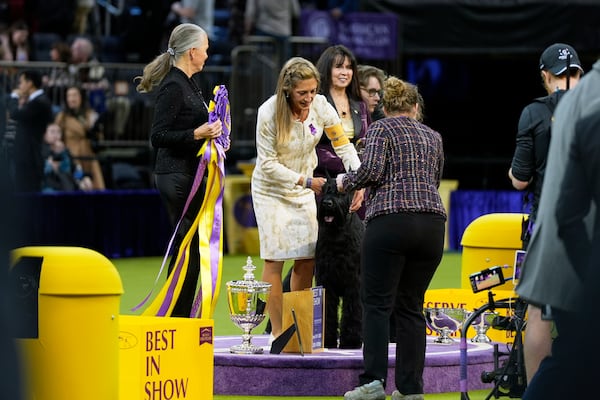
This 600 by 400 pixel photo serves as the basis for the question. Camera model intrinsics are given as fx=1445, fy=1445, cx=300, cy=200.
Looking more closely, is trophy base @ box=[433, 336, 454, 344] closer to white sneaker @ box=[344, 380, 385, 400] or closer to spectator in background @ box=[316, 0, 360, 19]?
white sneaker @ box=[344, 380, 385, 400]

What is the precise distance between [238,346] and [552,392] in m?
4.31

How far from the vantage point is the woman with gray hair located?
25.4ft

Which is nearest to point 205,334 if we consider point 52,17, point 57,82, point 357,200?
point 357,200

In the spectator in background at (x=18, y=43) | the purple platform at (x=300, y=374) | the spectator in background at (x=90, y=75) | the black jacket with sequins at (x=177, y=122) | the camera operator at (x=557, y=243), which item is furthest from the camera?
the spectator in background at (x=18, y=43)

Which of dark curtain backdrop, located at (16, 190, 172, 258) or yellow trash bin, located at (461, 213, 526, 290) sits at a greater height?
yellow trash bin, located at (461, 213, 526, 290)

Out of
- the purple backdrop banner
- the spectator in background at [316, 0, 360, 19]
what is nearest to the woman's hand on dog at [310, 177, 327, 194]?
the purple backdrop banner

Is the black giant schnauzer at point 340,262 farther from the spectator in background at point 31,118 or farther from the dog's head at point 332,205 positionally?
the spectator in background at point 31,118

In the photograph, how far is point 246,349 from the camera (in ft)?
25.7

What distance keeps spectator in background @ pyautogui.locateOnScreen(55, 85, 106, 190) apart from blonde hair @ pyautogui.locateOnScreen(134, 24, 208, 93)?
7.63 m

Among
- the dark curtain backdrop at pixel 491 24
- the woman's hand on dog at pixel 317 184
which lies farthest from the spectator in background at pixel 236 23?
the woman's hand on dog at pixel 317 184

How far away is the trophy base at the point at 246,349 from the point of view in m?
7.82

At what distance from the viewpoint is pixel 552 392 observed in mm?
3717

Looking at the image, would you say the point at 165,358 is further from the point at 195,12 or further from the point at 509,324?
the point at 195,12

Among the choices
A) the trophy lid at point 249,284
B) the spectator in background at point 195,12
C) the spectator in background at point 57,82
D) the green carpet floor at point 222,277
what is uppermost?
the spectator in background at point 195,12
